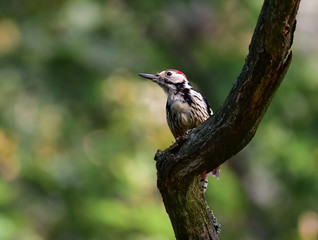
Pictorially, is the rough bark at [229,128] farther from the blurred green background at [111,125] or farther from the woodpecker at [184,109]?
the blurred green background at [111,125]

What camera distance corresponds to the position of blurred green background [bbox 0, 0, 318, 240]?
9539 millimetres

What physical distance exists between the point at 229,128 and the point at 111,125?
24.7ft

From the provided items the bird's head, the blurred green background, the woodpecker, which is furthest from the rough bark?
the blurred green background

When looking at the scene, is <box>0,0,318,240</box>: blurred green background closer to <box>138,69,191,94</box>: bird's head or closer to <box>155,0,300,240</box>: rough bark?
<box>138,69,191,94</box>: bird's head

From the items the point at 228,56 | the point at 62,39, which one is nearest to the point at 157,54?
the point at 228,56

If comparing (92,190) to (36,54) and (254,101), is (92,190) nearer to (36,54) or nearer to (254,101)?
(36,54)

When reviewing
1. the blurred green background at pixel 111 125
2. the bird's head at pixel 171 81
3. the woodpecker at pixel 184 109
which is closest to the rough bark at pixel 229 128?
the woodpecker at pixel 184 109

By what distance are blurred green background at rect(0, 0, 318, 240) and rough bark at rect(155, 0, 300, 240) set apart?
13.7 feet

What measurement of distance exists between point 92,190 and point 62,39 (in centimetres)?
240

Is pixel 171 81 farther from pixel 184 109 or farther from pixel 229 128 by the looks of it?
pixel 229 128

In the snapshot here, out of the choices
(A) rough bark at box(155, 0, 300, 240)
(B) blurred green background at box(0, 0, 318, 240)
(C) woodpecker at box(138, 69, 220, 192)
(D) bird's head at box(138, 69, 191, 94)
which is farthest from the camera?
(B) blurred green background at box(0, 0, 318, 240)

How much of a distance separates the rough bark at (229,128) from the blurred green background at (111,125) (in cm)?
416

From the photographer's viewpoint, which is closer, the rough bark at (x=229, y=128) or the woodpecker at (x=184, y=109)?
the rough bark at (x=229, y=128)

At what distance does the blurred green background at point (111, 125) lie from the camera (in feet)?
31.3
